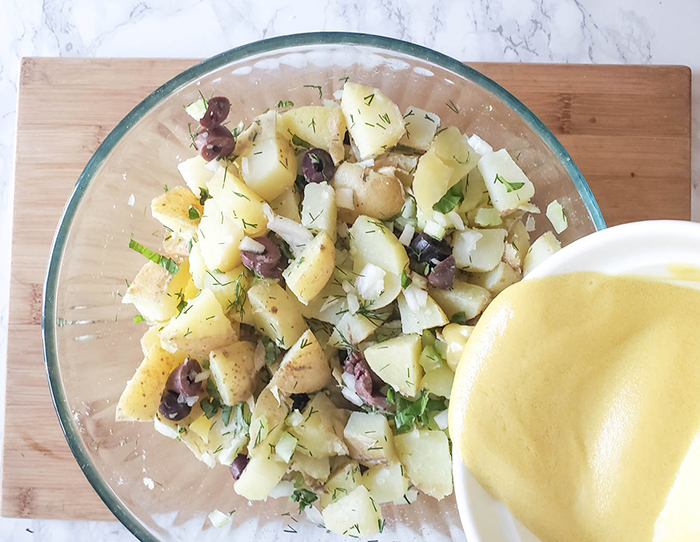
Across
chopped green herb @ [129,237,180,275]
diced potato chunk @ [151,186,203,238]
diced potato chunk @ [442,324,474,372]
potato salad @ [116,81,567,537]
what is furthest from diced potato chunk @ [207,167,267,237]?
diced potato chunk @ [442,324,474,372]

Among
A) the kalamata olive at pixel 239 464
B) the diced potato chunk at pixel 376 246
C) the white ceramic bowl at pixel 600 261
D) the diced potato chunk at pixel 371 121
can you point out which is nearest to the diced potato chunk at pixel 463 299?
the diced potato chunk at pixel 376 246

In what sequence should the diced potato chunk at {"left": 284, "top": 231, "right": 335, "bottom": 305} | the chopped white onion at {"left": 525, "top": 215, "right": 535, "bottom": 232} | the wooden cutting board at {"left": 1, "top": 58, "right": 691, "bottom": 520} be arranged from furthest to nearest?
the wooden cutting board at {"left": 1, "top": 58, "right": 691, "bottom": 520}, the chopped white onion at {"left": 525, "top": 215, "right": 535, "bottom": 232}, the diced potato chunk at {"left": 284, "top": 231, "right": 335, "bottom": 305}

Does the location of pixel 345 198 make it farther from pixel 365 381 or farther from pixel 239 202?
pixel 365 381

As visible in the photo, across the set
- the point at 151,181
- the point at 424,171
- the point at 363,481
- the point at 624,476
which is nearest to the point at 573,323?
the point at 624,476

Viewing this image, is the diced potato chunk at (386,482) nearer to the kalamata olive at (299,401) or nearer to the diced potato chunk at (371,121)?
the kalamata olive at (299,401)

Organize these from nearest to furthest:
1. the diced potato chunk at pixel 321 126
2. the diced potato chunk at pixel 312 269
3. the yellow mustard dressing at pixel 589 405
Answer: the yellow mustard dressing at pixel 589 405, the diced potato chunk at pixel 312 269, the diced potato chunk at pixel 321 126

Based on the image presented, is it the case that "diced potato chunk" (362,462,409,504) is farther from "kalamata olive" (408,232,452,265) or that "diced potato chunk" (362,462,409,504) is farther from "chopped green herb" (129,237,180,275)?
"chopped green herb" (129,237,180,275)
